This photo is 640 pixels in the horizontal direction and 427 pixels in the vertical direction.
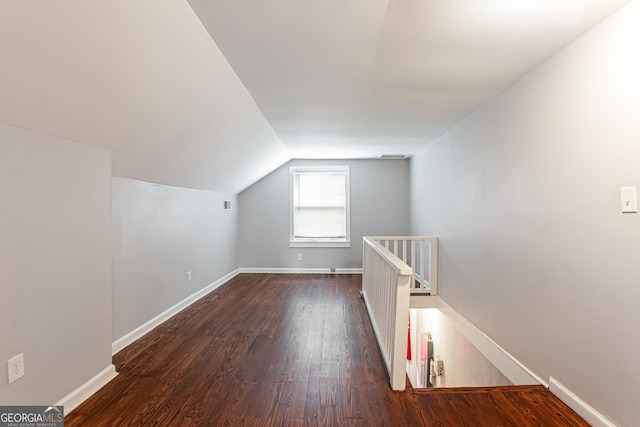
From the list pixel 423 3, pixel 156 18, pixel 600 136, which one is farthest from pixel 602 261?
pixel 156 18

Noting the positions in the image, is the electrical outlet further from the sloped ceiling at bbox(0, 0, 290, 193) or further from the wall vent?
the wall vent

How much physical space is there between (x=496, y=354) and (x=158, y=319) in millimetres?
3258

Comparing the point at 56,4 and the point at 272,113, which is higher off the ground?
the point at 272,113

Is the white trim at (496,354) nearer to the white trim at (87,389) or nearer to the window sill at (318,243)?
the window sill at (318,243)

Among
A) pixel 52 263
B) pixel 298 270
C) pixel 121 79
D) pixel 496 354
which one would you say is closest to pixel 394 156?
pixel 298 270

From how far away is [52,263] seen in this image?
186 cm

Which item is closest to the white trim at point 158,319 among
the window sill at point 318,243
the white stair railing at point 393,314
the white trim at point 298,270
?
the white trim at point 298,270

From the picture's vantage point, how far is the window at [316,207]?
6.25 meters

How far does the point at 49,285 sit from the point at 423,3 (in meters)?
2.50

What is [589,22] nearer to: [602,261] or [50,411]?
[602,261]

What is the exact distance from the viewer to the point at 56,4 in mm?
1279

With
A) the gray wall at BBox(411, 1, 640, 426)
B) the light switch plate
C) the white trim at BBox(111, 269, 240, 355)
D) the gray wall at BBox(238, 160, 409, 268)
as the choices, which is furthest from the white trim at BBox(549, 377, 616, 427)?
the gray wall at BBox(238, 160, 409, 268)

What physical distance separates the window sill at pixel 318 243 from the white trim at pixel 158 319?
161 cm

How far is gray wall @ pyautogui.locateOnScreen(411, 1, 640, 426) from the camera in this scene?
5.38 feet
